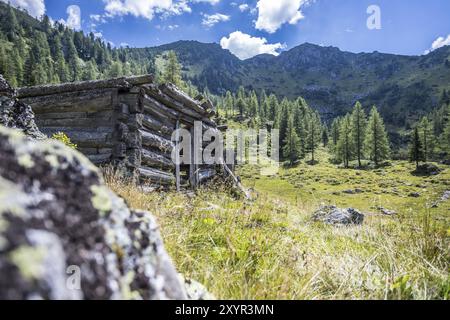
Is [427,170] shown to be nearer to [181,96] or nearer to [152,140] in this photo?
[181,96]

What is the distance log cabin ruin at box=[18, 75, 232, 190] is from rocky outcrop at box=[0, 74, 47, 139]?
3111 millimetres

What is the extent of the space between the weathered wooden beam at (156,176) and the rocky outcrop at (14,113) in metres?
3.76

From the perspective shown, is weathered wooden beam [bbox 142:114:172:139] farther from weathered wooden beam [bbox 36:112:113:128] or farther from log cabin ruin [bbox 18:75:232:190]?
weathered wooden beam [bbox 36:112:113:128]

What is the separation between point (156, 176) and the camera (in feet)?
27.6

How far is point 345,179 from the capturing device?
5053cm

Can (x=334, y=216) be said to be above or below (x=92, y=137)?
below

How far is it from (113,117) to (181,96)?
2537 mm

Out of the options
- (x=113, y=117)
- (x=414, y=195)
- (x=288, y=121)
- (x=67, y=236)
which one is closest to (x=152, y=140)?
(x=113, y=117)

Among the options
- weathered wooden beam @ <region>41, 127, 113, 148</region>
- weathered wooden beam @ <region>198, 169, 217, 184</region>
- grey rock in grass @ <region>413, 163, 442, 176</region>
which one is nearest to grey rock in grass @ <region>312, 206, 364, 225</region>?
weathered wooden beam @ <region>198, 169, 217, 184</region>

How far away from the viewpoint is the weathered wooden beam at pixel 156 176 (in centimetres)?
771

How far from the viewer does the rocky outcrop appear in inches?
136
